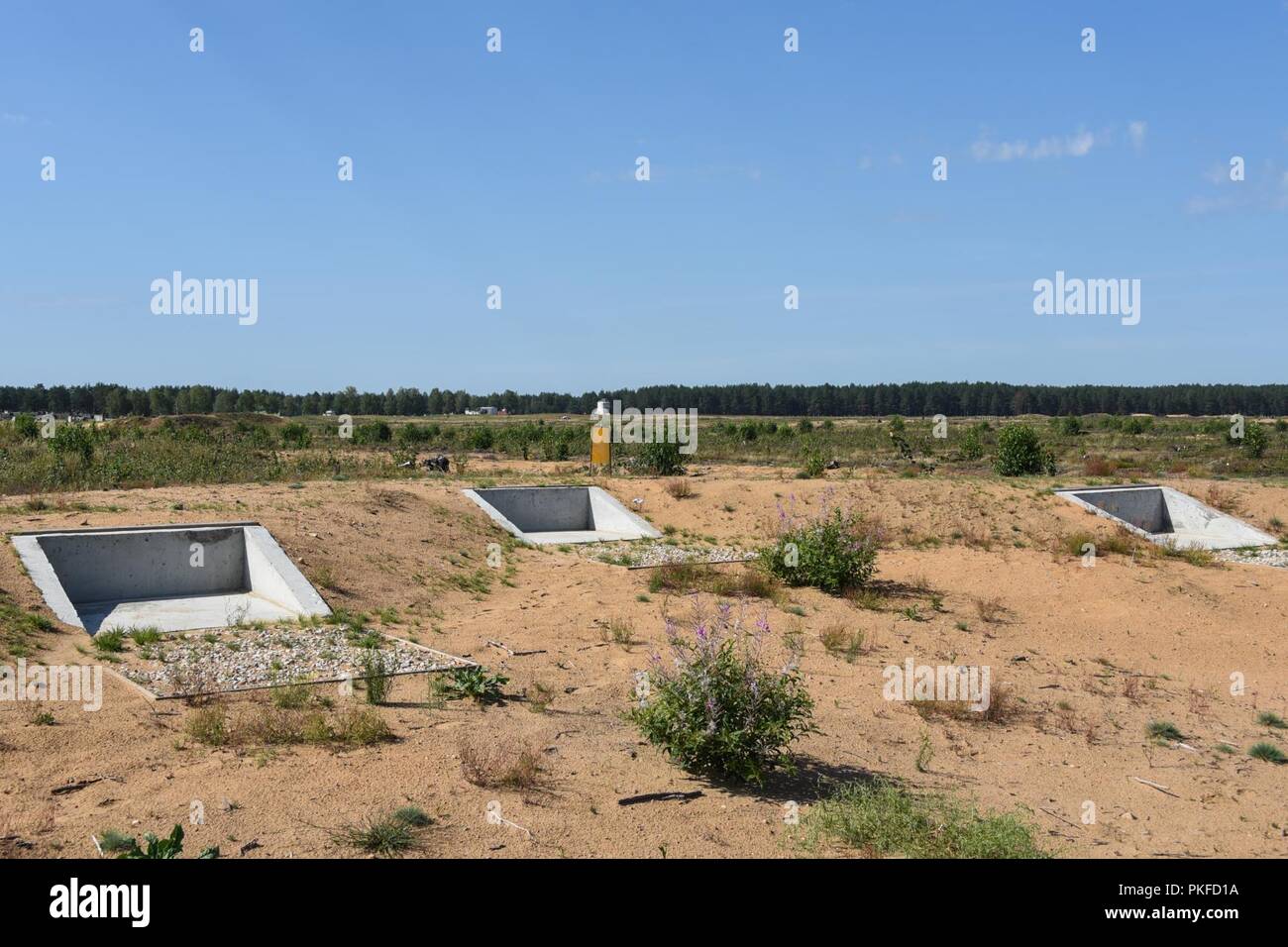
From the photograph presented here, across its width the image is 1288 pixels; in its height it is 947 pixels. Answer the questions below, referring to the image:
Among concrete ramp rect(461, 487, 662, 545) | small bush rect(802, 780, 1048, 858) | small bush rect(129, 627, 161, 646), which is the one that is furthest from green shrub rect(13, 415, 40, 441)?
small bush rect(802, 780, 1048, 858)

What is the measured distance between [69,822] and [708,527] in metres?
15.3

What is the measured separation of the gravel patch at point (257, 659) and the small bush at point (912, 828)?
416cm

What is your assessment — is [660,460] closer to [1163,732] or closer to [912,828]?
[1163,732]

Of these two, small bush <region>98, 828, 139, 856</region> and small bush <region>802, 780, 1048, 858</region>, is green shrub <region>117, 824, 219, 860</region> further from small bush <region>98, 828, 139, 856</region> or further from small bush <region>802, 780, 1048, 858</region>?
small bush <region>802, 780, 1048, 858</region>

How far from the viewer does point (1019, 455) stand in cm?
2789

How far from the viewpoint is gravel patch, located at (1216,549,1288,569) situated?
719 inches

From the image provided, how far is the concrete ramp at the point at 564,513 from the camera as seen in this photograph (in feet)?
63.4

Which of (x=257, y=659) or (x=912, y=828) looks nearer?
(x=912, y=828)

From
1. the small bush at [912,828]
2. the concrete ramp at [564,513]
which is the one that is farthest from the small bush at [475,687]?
the concrete ramp at [564,513]

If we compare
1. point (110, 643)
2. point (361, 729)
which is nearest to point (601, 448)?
point (110, 643)

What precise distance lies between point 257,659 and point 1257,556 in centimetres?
1863

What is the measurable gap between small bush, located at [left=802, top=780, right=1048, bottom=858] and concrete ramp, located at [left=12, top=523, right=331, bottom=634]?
7762 millimetres

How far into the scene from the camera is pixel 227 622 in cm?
1092
